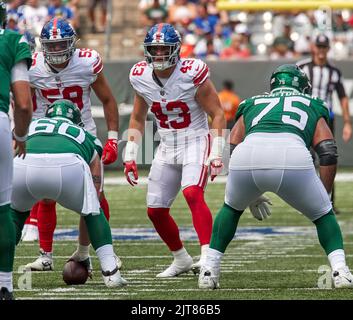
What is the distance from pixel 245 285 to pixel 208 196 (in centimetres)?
712

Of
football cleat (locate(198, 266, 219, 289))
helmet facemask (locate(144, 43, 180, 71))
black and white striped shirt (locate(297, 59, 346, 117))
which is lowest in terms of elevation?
football cleat (locate(198, 266, 219, 289))

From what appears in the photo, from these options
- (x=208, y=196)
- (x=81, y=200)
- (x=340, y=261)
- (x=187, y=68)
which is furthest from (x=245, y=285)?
(x=208, y=196)

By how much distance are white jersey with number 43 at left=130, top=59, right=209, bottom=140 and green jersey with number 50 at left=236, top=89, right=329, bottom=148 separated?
886 millimetres

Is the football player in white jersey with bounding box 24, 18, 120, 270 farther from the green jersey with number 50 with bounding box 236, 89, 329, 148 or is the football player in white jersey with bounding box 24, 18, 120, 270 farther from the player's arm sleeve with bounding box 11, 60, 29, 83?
the player's arm sleeve with bounding box 11, 60, 29, 83

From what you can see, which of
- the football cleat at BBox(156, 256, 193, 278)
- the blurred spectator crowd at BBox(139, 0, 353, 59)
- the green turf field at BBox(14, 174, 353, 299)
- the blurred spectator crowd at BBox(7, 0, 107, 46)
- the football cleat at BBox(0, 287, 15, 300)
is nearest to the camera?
the football cleat at BBox(0, 287, 15, 300)

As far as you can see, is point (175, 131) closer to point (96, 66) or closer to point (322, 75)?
point (96, 66)

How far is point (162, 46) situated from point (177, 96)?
14.4 inches

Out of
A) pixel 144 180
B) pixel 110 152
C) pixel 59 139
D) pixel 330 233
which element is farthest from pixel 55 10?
pixel 330 233

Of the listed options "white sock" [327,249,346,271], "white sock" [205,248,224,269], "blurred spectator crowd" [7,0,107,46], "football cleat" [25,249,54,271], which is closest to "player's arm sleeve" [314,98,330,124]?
"white sock" [327,249,346,271]

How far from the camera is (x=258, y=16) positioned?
63.9 feet

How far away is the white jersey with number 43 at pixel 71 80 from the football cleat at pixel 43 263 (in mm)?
894

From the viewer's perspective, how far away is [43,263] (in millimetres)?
7746

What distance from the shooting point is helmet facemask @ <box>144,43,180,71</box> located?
739cm
